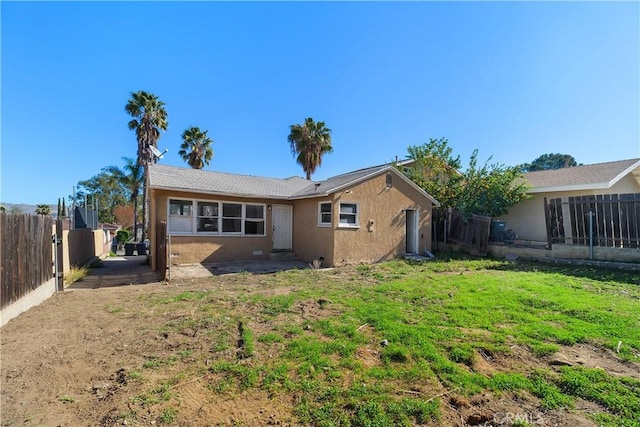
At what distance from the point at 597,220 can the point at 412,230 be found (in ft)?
21.9

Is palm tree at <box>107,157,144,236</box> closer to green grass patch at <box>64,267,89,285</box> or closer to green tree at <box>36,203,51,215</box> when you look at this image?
green tree at <box>36,203,51,215</box>

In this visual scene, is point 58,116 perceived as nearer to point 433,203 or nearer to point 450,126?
point 433,203

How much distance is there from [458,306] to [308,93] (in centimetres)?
1571

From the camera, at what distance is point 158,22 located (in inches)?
358

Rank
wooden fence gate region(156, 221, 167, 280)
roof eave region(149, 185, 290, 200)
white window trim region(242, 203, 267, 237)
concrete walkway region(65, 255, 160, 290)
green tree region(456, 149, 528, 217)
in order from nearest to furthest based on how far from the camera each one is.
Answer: concrete walkway region(65, 255, 160, 290) < wooden fence gate region(156, 221, 167, 280) < roof eave region(149, 185, 290, 200) < white window trim region(242, 203, 267, 237) < green tree region(456, 149, 528, 217)

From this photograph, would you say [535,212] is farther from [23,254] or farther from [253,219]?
[23,254]

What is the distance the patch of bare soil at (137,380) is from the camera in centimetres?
275

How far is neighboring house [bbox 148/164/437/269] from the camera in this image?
11.7 metres

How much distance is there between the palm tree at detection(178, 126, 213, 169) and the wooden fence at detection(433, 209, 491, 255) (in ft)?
63.6

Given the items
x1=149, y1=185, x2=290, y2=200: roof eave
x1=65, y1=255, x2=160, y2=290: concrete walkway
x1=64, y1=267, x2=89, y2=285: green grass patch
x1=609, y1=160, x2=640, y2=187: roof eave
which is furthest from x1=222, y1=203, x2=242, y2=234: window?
x1=609, y1=160, x2=640, y2=187: roof eave

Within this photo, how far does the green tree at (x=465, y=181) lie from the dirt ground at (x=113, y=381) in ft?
40.1

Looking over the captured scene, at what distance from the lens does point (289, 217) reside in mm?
14438

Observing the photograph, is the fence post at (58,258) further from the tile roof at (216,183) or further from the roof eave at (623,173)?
the roof eave at (623,173)

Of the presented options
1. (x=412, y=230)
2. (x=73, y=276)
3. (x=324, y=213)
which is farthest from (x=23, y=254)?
→ (x=412, y=230)
